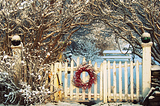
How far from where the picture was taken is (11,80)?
4473mm

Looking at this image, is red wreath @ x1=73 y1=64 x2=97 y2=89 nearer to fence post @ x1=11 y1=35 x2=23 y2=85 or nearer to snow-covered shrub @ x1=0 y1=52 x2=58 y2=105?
snow-covered shrub @ x1=0 y1=52 x2=58 y2=105

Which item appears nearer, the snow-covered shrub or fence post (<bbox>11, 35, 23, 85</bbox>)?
the snow-covered shrub

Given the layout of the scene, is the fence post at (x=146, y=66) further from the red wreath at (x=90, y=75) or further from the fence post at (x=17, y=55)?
the fence post at (x=17, y=55)

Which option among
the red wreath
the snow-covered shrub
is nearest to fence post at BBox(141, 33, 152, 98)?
the red wreath

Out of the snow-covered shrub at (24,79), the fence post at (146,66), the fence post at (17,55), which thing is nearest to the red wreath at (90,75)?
the snow-covered shrub at (24,79)

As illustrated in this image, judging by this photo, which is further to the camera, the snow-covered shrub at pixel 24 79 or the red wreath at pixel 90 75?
the red wreath at pixel 90 75

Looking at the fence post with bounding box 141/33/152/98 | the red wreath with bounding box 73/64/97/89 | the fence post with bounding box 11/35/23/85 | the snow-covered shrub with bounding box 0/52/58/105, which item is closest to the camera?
the snow-covered shrub with bounding box 0/52/58/105

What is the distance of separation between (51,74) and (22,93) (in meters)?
0.95

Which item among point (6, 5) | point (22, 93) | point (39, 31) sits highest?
point (6, 5)

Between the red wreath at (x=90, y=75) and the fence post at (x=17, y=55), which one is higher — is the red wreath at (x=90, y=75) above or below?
below

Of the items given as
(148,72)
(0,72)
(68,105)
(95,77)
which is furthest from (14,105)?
(148,72)

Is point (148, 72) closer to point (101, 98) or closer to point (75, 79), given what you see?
point (101, 98)

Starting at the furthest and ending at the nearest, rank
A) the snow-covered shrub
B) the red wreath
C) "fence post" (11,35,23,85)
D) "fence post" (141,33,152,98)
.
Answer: the red wreath < "fence post" (141,33,152,98) < "fence post" (11,35,23,85) < the snow-covered shrub

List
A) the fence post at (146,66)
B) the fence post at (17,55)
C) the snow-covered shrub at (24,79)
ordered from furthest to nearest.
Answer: the fence post at (146,66), the fence post at (17,55), the snow-covered shrub at (24,79)
